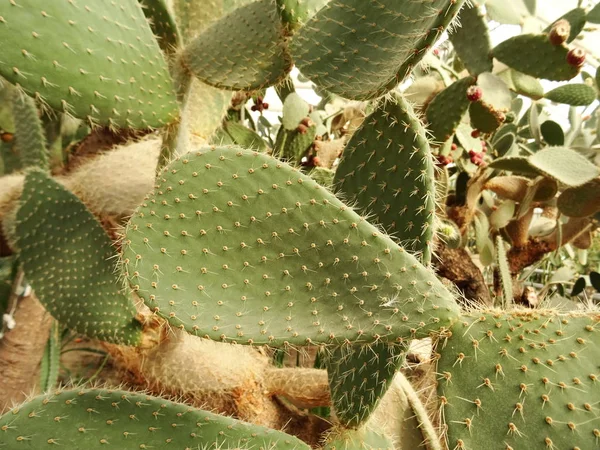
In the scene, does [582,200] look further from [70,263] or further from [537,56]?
[70,263]

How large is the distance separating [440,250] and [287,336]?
2.77 ft

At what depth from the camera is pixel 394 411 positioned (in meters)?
0.77

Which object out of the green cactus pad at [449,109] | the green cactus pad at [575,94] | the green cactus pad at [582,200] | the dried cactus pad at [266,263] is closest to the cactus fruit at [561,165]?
the green cactus pad at [582,200]

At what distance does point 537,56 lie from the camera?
39.5 inches

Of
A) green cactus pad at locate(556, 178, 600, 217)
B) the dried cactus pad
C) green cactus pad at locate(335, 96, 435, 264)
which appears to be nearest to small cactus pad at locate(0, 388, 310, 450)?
the dried cactus pad

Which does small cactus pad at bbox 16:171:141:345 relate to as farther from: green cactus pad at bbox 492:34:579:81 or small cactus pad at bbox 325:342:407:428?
green cactus pad at bbox 492:34:579:81

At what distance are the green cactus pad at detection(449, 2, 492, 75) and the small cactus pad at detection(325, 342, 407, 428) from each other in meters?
0.76

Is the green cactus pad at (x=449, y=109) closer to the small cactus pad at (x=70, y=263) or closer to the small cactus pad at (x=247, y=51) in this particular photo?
the small cactus pad at (x=247, y=51)

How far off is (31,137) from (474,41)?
1139 millimetres

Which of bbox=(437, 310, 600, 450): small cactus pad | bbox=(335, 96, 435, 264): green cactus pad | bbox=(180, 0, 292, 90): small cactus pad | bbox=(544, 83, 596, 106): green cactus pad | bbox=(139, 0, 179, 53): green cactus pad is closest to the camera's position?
bbox=(437, 310, 600, 450): small cactus pad

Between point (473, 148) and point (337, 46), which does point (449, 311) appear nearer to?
point (337, 46)

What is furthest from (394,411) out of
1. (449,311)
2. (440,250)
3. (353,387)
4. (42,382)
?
(42,382)

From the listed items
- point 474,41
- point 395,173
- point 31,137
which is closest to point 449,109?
point 474,41

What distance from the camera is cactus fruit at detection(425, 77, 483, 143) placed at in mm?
1003
